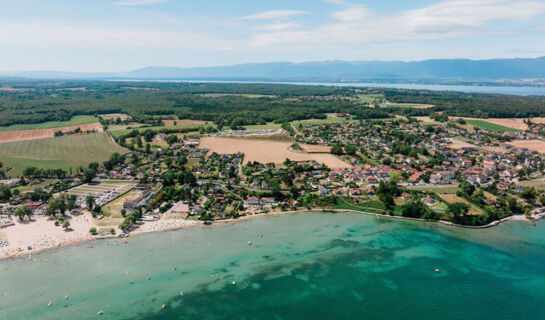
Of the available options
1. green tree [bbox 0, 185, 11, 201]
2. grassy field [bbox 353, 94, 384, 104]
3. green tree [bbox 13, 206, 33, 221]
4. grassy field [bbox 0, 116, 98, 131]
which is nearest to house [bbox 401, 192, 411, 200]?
green tree [bbox 13, 206, 33, 221]

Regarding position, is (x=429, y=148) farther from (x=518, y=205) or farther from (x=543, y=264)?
(x=543, y=264)

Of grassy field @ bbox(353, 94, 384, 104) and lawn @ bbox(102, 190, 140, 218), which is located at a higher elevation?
grassy field @ bbox(353, 94, 384, 104)

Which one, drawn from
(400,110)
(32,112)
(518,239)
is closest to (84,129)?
(32,112)

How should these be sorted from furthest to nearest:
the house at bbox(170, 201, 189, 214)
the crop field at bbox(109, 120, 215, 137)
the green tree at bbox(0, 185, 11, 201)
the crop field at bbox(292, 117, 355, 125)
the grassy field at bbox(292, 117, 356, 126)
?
the crop field at bbox(292, 117, 355, 125) → the grassy field at bbox(292, 117, 356, 126) → the crop field at bbox(109, 120, 215, 137) → the green tree at bbox(0, 185, 11, 201) → the house at bbox(170, 201, 189, 214)

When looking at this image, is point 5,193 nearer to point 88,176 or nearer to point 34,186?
point 34,186

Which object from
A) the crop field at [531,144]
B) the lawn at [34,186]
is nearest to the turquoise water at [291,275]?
the lawn at [34,186]

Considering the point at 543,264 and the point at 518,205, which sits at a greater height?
the point at 518,205

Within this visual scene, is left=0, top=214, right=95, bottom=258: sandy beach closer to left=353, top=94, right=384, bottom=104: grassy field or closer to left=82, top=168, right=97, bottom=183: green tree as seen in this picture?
left=82, top=168, right=97, bottom=183: green tree
